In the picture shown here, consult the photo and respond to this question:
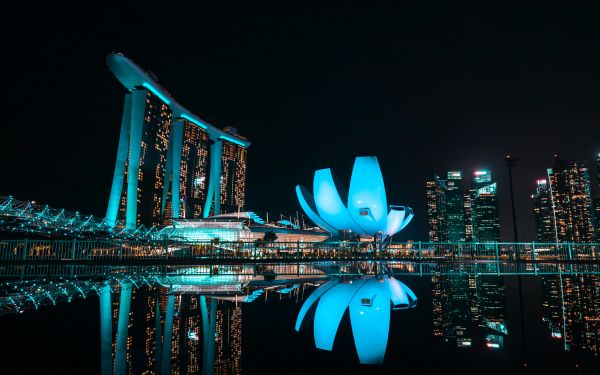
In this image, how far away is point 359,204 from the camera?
29.3 meters

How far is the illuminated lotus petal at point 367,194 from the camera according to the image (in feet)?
92.8

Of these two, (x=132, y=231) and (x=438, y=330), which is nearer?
(x=438, y=330)

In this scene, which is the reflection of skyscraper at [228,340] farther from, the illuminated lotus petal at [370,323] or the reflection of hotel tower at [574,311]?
the reflection of hotel tower at [574,311]

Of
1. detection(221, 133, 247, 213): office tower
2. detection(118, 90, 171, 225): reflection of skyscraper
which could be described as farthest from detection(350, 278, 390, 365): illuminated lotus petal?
detection(221, 133, 247, 213): office tower

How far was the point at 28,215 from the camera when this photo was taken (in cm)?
1532

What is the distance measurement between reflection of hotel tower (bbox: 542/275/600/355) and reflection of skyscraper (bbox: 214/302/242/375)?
2975mm

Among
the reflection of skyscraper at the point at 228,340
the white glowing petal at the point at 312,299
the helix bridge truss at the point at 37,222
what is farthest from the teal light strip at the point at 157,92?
the reflection of skyscraper at the point at 228,340

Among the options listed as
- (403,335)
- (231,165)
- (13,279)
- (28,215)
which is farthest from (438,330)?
(231,165)

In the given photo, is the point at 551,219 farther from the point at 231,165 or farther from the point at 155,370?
the point at 155,370

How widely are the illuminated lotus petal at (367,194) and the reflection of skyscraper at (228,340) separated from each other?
2388 centimetres

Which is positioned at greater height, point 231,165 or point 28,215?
point 231,165

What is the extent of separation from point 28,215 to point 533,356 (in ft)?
57.2

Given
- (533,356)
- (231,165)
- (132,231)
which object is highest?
(231,165)

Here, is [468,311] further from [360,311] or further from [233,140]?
[233,140]
